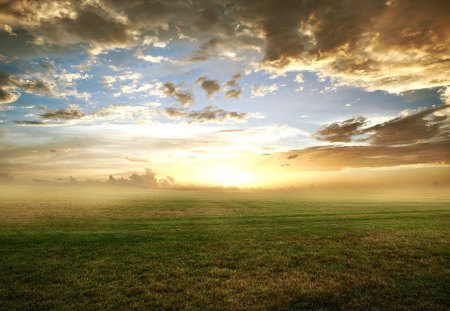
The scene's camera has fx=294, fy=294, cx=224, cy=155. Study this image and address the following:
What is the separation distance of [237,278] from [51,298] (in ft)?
25.0

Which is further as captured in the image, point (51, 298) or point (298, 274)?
point (298, 274)

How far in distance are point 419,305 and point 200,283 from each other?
334 inches

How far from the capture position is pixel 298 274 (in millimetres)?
14344

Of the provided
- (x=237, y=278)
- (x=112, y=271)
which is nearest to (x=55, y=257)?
(x=112, y=271)

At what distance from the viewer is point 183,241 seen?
2262cm

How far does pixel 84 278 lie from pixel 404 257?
1785 cm

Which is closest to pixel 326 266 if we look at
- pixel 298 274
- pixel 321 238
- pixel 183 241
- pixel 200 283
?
pixel 298 274

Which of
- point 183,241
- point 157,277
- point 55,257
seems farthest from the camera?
point 183,241

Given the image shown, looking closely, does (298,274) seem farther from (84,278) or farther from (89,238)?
(89,238)

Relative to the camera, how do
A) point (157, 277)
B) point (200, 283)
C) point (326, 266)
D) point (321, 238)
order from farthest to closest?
point (321, 238) → point (326, 266) → point (157, 277) → point (200, 283)

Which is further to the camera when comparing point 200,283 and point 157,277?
point 157,277

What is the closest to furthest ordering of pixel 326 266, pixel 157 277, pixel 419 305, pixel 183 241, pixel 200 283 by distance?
pixel 419 305
pixel 200 283
pixel 157 277
pixel 326 266
pixel 183 241

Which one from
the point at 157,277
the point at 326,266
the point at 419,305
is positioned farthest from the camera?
the point at 326,266

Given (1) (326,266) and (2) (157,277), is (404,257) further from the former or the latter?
(2) (157,277)
